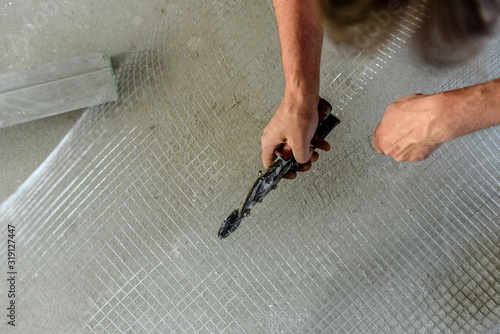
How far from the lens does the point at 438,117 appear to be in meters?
0.52

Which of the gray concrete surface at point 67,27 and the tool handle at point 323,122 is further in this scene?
the gray concrete surface at point 67,27

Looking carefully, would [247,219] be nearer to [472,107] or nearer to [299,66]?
[299,66]

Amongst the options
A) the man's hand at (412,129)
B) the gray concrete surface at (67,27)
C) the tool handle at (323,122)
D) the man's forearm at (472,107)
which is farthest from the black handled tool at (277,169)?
the gray concrete surface at (67,27)

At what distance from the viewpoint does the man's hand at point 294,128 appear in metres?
0.60

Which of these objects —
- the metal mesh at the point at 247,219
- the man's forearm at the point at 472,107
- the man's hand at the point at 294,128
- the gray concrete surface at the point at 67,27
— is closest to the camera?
the man's forearm at the point at 472,107

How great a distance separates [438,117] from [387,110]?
0.30ft

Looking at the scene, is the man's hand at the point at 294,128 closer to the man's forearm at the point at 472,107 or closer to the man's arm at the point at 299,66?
the man's arm at the point at 299,66

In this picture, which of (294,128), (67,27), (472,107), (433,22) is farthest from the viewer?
(67,27)

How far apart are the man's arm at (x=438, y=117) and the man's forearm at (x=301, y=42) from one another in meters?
0.14

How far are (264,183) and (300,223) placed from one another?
0.18 m

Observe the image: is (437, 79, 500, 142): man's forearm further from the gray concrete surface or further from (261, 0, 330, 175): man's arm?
the gray concrete surface

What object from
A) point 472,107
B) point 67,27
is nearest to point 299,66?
point 472,107

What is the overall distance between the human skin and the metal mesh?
0.78 ft

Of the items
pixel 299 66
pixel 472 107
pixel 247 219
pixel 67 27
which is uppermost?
pixel 67 27
